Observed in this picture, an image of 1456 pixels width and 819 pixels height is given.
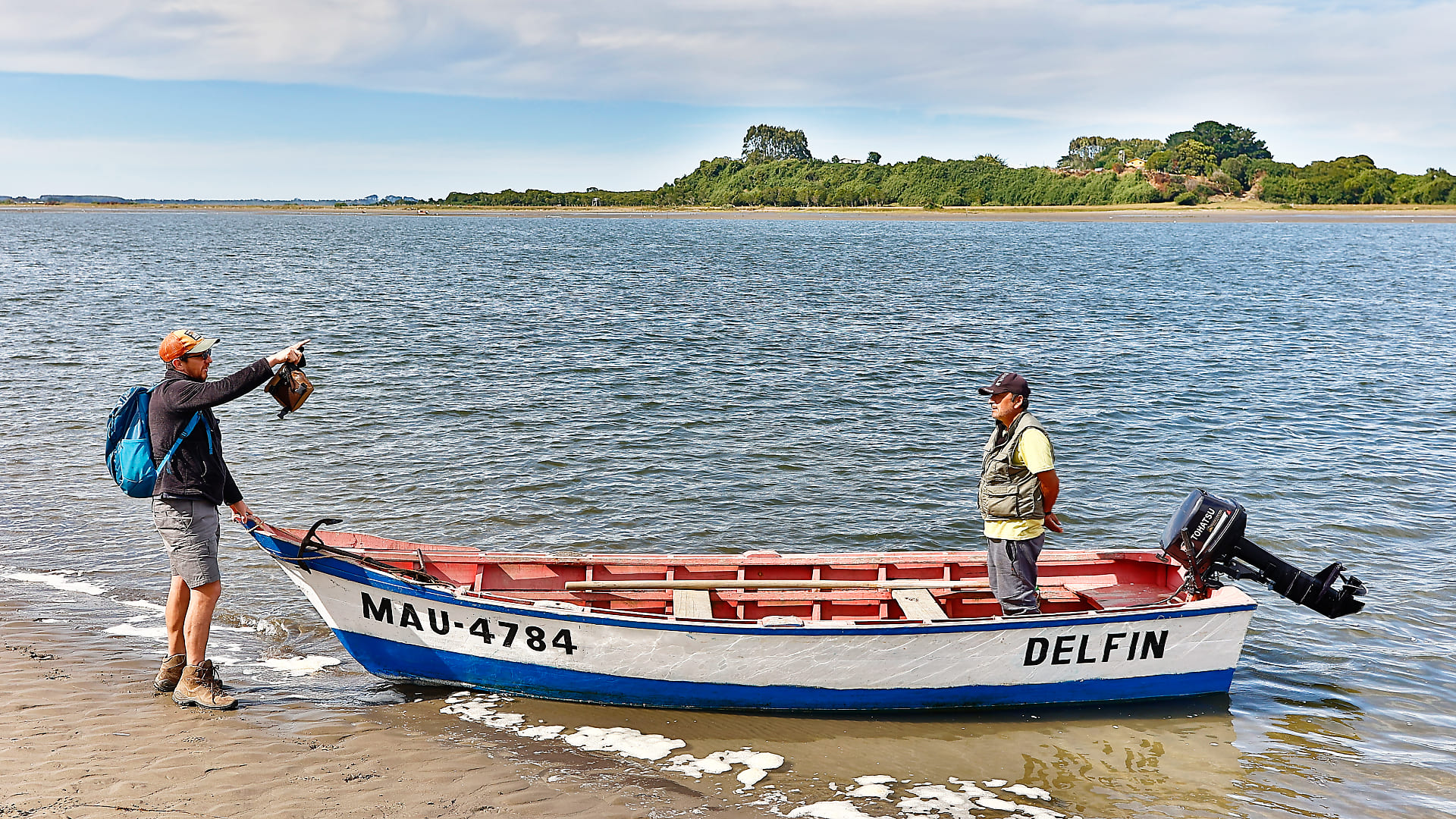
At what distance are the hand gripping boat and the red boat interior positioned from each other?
28 millimetres

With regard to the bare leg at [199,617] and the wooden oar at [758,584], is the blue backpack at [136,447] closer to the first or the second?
the bare leg at [199,617]

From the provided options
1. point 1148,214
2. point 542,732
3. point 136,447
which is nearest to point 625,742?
point 542,732

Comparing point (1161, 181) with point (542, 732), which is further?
point (1161, 181)

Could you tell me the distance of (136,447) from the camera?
714 centimetres

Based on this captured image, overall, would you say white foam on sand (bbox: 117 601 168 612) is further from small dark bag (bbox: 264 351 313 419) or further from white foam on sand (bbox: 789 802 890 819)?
white foam on sand (bbox: 789 802 890 819)

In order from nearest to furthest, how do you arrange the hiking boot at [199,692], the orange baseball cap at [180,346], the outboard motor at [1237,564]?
the orange baseball cap at [180,346] < the hiking boot at [199,692] < the outboard motor at [1237,564]

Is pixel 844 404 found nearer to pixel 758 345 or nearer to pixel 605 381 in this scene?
pixel 605 381

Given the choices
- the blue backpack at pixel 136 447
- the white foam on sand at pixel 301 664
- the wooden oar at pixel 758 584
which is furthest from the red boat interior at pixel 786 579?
the blue backpack at pixel 136 447

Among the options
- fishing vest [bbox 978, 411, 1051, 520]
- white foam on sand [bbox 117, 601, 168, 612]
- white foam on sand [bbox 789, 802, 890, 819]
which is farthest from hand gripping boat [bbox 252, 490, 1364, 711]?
white foam on sand [bbox 117, 601, 168, 612]

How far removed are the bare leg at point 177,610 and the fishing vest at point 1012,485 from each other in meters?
6.04

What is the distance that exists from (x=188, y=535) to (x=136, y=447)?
706 mm

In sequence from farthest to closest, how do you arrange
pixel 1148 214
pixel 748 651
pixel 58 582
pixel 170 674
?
pixel 1148 214
pixel 58 582
pixel 748 651
pixel 170 674

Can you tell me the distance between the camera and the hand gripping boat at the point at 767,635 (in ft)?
26.2

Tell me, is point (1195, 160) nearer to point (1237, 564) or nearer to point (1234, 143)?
point (1234, 143)
